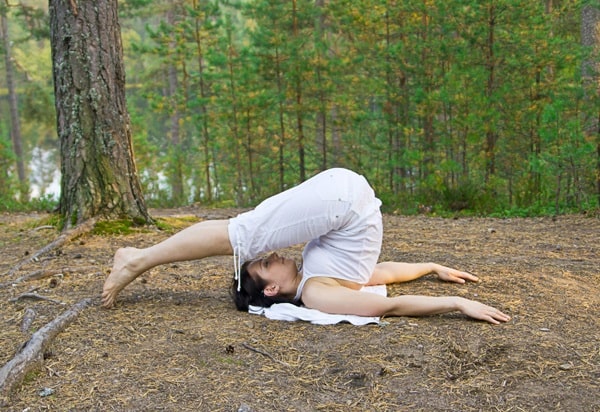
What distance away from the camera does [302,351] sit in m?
2.43

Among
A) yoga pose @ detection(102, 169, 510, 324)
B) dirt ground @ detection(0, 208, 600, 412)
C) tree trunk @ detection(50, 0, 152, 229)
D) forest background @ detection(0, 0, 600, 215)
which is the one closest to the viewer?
dirt ground @ detection(0, 208, 600, 412)

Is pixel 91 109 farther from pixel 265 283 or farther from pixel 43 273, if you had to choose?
pixel 265 283

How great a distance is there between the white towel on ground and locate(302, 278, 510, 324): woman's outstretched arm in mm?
33

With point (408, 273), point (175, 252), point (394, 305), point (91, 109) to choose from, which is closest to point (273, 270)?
point (175, 252)

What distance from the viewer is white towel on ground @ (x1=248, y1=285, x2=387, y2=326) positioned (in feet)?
9.11

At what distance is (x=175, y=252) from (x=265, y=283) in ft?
1.69

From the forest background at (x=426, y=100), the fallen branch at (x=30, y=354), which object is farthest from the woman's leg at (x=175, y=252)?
the forest background at (x=426, y=100)

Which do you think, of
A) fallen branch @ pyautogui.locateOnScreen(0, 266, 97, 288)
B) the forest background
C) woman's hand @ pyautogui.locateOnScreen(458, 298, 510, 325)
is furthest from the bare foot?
the forest background

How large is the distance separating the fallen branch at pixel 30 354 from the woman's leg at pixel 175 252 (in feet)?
0.93

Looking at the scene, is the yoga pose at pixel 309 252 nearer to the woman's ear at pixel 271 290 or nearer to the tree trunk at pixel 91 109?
the woman's ear at pixel 271 290

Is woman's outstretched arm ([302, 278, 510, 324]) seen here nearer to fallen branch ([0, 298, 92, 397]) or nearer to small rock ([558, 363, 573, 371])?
small rock ([558, 363, 573, 371])

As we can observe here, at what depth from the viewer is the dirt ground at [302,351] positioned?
200 cm

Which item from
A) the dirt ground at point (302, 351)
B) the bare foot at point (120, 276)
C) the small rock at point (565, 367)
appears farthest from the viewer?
the bare foot at point (120, 276)

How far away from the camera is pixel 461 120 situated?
8.25 meters
